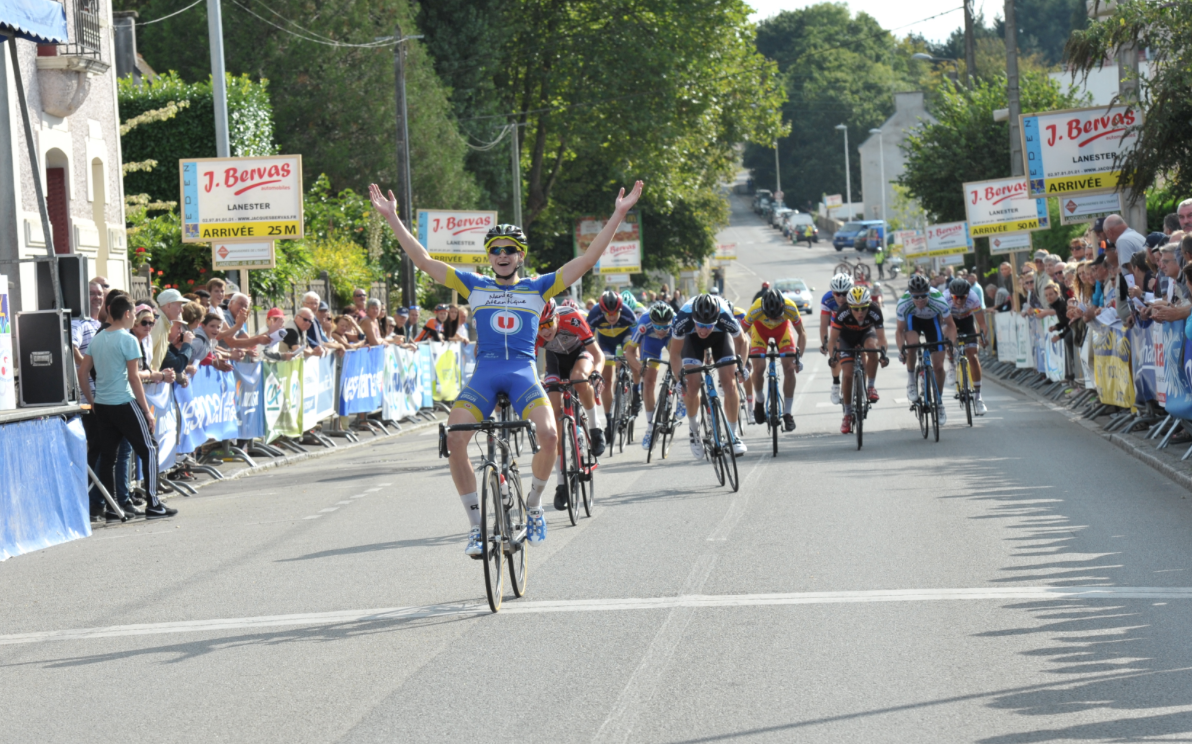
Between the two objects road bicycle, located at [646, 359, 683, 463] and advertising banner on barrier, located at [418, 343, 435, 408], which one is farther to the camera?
advertising banner on barrier, located at [418, 343, 435, 408]

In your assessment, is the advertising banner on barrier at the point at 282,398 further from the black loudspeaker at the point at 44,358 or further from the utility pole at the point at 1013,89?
the utility pole at the point at 1013,89

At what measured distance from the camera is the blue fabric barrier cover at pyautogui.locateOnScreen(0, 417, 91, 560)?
1158 centimetres

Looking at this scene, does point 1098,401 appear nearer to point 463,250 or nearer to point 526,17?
point 463,250

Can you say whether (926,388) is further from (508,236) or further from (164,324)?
(508,236)

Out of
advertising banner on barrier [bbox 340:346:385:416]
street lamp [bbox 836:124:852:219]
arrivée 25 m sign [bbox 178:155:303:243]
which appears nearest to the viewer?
advertising banner on barrier [bbox 340:346:385:416]

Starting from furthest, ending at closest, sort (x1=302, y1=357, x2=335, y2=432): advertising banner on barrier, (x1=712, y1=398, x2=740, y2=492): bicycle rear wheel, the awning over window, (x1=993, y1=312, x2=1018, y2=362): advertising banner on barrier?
(x1=993, y1=312, x2=1018, y2=362): advertising banner on barrier
(x1=302, y1=357, x2=335, y2=432): advertising banner on barrier
(x1=712, y1=398, x2=740, y2=492): bicycle rear wheel
the awning over window

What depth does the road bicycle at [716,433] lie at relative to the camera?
13.1 metres

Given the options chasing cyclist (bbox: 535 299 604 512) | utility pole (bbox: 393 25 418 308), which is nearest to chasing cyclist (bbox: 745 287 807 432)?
chasing cyclist (bbox: 535 299 604 512)

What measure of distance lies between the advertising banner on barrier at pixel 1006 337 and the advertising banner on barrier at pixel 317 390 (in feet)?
48.5

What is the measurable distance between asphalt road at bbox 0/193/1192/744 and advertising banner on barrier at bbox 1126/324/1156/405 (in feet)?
6.54

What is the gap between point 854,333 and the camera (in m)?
17.0

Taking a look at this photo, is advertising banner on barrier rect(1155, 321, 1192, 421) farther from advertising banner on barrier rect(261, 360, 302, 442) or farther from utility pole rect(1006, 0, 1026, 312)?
utility pole rect(1006, 0, 1026, 312)

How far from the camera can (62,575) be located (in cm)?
1047

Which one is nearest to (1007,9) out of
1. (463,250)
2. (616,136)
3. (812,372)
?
(812,372)
